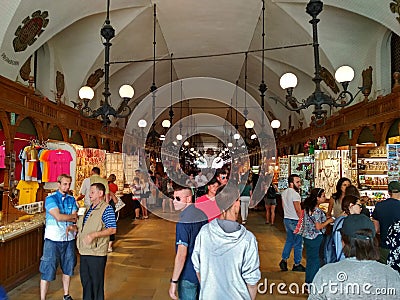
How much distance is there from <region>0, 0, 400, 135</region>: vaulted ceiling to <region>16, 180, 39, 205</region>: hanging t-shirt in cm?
188

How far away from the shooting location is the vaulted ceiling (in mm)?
6484

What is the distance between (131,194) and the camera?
12055mm

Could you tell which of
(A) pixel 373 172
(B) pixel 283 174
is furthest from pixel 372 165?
(B) pixel 283 174

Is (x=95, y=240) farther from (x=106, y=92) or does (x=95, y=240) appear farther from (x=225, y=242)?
(x=106, y=92)

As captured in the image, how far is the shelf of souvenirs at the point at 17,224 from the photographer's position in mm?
4399

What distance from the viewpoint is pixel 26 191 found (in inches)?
268

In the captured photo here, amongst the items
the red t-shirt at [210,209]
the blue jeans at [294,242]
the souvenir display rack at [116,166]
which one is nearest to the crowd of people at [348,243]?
the blue jeans at [294,242]

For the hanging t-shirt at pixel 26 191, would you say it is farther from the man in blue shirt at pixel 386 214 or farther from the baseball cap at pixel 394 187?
the baseball cap at pixel 394 187

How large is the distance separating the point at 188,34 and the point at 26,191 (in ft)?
18.4

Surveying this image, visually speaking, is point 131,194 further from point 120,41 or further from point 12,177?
point 12,177

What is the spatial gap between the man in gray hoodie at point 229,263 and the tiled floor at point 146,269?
236 centimetres

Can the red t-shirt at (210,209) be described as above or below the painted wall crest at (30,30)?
below

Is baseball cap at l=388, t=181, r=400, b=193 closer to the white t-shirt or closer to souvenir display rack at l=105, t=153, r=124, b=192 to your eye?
the white t-shirt

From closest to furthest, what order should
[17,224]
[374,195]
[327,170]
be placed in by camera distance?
[17,224] → [374,195] → [327,170]
